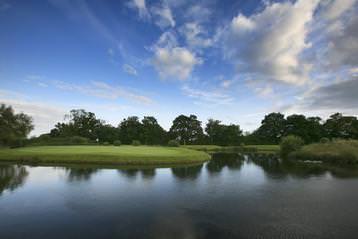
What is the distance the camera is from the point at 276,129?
104625 millimetres

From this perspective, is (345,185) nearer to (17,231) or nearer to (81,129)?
(17,231)

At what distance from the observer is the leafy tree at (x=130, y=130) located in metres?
96.2

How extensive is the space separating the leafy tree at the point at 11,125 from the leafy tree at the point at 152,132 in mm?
45698

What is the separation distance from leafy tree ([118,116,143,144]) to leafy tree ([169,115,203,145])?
725 inches

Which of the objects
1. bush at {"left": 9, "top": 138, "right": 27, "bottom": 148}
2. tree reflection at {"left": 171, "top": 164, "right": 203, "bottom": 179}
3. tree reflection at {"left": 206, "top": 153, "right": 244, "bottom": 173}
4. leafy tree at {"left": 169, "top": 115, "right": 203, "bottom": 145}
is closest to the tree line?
leafy tree at {"left": 169, "top": 115, "right": 203, "bottom": 145}

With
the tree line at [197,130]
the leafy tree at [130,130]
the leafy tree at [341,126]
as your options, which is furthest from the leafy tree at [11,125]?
the leafy tree at [341,126]

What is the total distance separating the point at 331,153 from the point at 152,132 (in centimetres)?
7327

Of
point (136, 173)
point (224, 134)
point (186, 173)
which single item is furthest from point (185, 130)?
point (136, 173)

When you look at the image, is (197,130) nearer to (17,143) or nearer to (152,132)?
(152,132)

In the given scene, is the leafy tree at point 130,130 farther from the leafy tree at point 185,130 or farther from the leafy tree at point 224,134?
the leafy tree at point 224,134

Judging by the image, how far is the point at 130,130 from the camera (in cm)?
9781

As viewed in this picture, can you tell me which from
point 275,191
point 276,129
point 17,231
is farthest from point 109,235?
point 276,129

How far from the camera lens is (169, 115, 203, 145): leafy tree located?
365 feet

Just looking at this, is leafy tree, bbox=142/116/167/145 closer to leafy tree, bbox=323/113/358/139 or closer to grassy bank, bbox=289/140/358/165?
grassy bank, bbox=289/140/358/165
